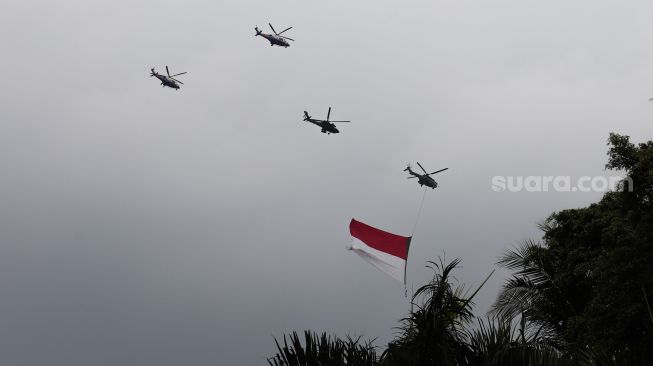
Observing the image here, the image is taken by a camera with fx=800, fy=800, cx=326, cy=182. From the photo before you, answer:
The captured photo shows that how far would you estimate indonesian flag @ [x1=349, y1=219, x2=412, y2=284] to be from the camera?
53.3ft

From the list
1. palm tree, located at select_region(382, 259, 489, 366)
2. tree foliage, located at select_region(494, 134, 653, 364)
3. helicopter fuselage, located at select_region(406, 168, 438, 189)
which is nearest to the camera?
palm tree, located at select_region(382, 259, 489, 366)

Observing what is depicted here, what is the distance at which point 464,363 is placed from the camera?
12227mm

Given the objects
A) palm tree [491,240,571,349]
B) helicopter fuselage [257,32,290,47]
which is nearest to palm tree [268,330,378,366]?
palm tree [491,240,571,349]

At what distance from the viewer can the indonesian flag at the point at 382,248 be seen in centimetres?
1623

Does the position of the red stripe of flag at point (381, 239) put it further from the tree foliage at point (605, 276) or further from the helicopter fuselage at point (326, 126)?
the helicopter fuselage at point (326, 126)

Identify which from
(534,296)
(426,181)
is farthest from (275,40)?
(534,296)

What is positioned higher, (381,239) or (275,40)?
(275,40)

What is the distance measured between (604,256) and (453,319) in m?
A: 10.1

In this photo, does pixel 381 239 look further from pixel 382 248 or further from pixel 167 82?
pixel 167 82

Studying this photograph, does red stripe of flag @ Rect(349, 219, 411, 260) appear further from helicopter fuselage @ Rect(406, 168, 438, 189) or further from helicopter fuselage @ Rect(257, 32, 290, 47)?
helicopter fuselage @ Rect(257, 32, 290, 47)

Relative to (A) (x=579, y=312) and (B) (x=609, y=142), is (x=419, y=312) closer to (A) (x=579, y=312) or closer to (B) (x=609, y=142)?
(B) (x=609, y=142)

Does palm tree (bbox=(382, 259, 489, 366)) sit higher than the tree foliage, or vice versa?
the tree foliage

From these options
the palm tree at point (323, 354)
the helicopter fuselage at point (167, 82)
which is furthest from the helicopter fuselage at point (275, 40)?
the palm tree at point (323, 354)

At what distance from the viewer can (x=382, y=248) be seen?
16.5m
